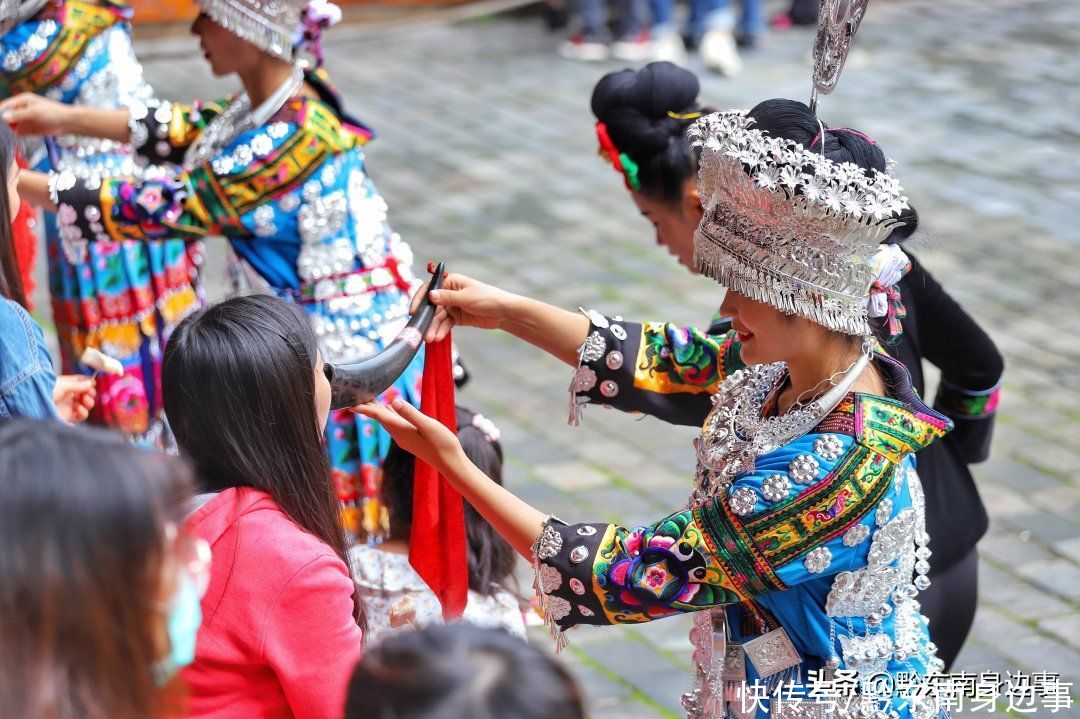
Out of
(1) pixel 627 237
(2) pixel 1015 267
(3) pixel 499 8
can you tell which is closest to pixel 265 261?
(1) pixel 627 237

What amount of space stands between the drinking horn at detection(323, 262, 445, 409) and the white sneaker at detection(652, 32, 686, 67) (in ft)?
22.6

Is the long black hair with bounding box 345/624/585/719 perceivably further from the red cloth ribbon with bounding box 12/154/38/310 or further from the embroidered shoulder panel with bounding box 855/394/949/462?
the red cloth ribbon with bounding box 12/154/38/310

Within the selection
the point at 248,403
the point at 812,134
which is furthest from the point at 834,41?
the point at 248,403

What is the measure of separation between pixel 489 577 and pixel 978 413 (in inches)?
45.4

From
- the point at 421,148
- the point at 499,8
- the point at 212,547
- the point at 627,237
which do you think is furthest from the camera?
the point at 499,8

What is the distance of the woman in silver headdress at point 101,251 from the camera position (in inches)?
144

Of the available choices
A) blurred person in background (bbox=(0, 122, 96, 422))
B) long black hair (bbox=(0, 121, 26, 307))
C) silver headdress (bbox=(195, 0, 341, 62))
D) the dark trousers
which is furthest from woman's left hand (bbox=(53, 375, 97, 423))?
the dark trousers

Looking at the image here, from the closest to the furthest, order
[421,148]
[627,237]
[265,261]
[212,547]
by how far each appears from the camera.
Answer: [212,547]
[265,261]
[627,237]
[421,148]

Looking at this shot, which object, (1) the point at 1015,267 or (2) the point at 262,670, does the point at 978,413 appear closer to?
(2) the point at 262,670

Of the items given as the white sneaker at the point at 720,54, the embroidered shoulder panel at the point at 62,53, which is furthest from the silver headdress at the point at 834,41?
the white sneaker at the point at 720,54

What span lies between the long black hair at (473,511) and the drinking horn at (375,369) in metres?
0.37

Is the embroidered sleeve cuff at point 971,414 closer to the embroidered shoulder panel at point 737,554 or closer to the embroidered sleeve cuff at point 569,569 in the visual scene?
the embroidered shoulder panel at point 737,554

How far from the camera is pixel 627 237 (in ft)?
21.4

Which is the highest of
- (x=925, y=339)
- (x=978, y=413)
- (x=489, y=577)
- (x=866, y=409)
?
(x=866, y=409)
